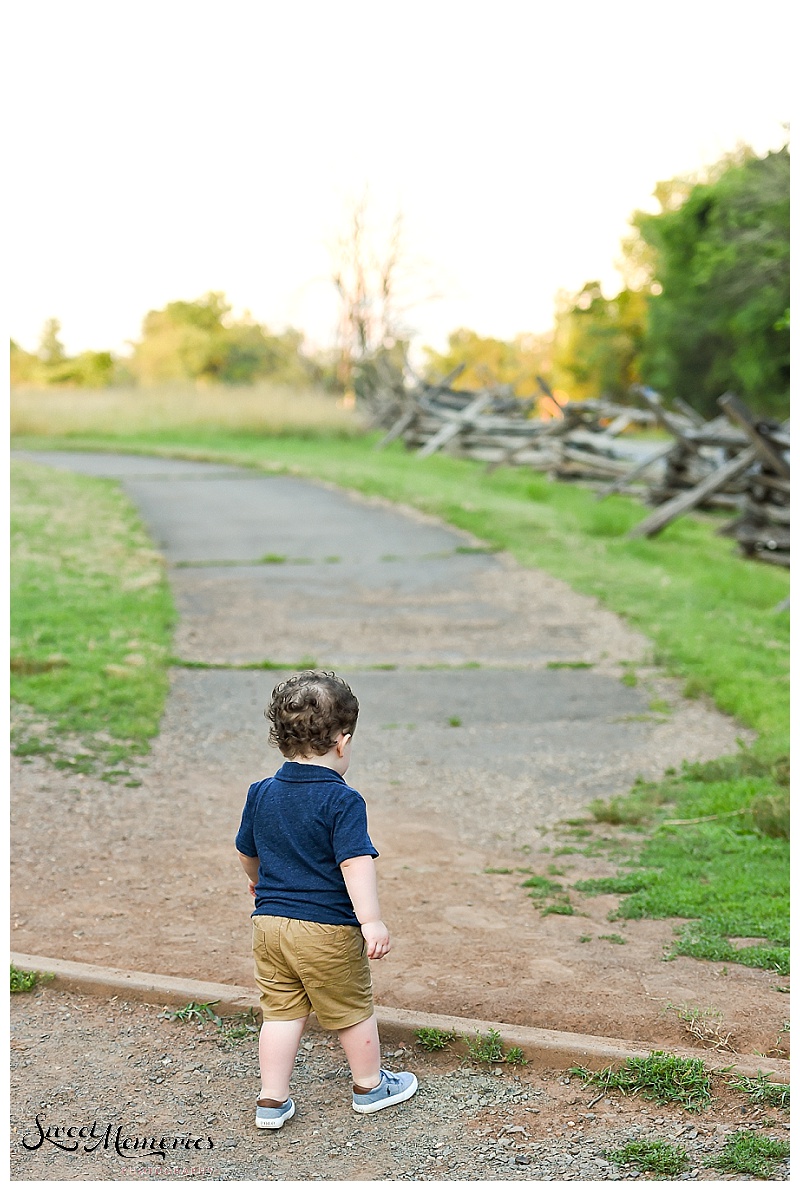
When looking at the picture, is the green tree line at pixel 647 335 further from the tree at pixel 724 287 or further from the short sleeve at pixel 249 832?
the short sleeve at pixel 249 832

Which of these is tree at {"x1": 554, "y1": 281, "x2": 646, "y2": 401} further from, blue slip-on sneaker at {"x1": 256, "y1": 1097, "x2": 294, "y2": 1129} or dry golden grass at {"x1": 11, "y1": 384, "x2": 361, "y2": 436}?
blue slip-on sneaker at {"x1": 256, "y1": 1097, "x2": 294, "y2": 1129}

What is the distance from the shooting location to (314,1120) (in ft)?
10.8

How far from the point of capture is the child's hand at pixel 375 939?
3141mm

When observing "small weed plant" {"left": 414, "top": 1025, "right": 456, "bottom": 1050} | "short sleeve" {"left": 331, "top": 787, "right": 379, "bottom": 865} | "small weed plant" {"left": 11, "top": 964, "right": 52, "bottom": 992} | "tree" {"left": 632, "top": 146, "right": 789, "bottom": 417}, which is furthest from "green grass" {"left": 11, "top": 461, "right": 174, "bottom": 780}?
"tree" {"left": 632, "top": 146, "right": 789, "bottom": 417}

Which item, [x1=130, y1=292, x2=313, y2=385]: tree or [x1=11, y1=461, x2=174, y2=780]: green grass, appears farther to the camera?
[x1=130, y1=292, x2=313, y2=385]: tree

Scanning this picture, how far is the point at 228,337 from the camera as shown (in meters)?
57.9

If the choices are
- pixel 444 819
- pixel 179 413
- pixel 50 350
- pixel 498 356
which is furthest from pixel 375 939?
pixel 498 356

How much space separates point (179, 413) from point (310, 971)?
29976 mm

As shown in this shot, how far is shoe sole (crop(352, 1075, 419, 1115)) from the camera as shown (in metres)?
3.31

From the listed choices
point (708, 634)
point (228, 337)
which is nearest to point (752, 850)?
point (708, 634)

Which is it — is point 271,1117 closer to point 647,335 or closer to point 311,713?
point 311,713

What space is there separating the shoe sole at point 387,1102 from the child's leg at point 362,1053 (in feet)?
0.16

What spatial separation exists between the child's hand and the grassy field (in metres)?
1.62

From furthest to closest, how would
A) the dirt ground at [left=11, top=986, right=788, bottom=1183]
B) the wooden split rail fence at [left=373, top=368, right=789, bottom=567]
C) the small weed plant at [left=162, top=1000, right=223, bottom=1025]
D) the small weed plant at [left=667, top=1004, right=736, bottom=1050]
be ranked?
the wooden split rail fence at [left=373, top=368, right=789, bottom=567]
the small weed plant at [left=162, top=1000, right=223, bottom=1025]
the small weed plant at [left=667, top=1004, right=736, bottom=1050]
the dirt ground at [left=11, top=986, right=788, bottom=1183]
